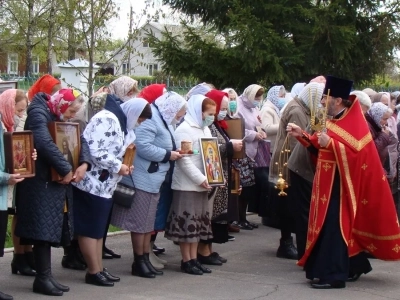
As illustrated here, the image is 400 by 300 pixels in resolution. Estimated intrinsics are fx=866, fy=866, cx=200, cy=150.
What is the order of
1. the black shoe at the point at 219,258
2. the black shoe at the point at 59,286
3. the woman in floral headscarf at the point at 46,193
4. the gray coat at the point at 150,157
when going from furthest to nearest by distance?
1. the black shoe at the point at 219,258
2. the gray coat at the point at 150,157
3. the black shoe at the point at 59,286
4. the woman in floral headscarf at the point at 46,193

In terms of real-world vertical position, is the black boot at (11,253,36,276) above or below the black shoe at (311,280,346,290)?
above

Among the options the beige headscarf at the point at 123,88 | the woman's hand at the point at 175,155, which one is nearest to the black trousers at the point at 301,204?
the woman's hand at the point at 175,155

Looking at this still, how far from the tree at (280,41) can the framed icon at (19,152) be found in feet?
38.1

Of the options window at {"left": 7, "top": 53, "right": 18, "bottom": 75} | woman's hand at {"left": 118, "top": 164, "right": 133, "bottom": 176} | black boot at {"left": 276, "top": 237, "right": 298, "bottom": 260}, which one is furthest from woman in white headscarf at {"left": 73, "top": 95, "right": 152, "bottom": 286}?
window at {"left": 7, "top": 53, "right": 18, "bottom": 75}

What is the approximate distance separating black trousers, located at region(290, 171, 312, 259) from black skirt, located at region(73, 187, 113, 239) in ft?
7.03

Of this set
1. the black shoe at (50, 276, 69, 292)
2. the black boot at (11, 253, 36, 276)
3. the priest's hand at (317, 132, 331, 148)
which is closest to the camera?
the black shoe at (50, 276, 69, 292)

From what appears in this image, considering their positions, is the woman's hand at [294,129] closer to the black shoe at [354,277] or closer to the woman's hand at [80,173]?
the black shoe at [354,277]

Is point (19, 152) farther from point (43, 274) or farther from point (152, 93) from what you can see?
point (152, 93)

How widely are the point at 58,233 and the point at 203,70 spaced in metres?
12.7

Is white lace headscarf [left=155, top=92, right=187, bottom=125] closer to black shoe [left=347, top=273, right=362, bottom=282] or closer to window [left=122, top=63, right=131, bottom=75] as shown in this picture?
black shoe [left=347, top=273, right=362, bottom=282]

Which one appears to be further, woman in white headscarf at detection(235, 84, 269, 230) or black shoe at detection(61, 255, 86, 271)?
woman in white headscarf at detection(235, 84, 269, 230)

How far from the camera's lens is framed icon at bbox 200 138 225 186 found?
28.2 ft

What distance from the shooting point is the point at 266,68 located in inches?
752

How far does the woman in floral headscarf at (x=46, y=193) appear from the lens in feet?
23.7
